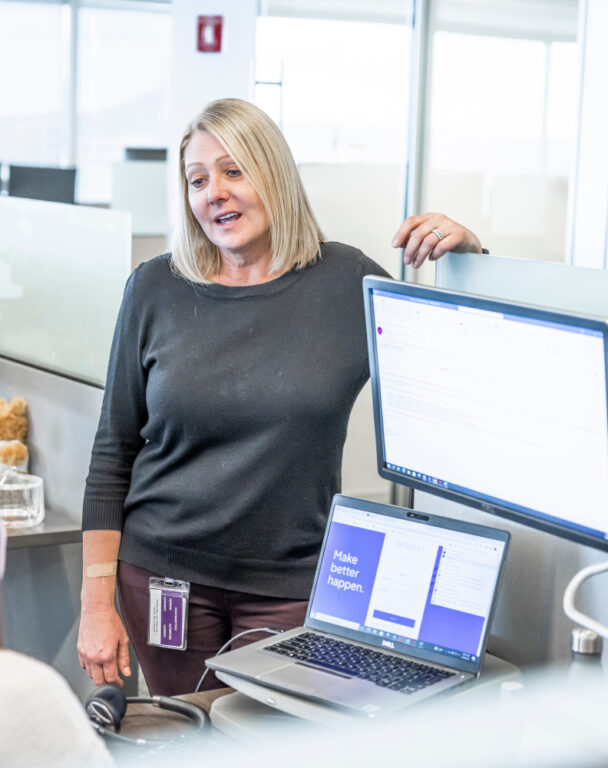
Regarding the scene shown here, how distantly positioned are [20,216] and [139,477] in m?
1.28

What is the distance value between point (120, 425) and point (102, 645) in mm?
313

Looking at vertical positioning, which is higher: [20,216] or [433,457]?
[20,216]

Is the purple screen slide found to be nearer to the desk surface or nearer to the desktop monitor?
the desk surface

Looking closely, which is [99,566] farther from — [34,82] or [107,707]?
[34,82]

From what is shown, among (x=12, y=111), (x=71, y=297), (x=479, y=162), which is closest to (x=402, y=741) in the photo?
(x=71, y=297)

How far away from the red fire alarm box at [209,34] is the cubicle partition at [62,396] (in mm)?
1746

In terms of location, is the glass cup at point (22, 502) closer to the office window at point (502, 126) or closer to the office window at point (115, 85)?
the office window at point (502, 126)

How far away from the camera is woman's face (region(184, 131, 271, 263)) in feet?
5.12

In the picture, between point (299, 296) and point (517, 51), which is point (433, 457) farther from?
point (517, 51)

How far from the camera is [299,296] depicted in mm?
1564

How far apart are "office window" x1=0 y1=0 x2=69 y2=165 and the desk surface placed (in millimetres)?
6253

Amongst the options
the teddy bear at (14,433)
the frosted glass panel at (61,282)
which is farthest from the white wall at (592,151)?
the teddy bear at (14,433)

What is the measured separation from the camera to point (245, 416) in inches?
59.4

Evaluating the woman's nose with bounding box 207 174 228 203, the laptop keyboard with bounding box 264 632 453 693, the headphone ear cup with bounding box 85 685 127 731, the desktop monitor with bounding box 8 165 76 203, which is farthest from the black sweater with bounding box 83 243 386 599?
the desktop monitor with bounding box 8 165 76 203
